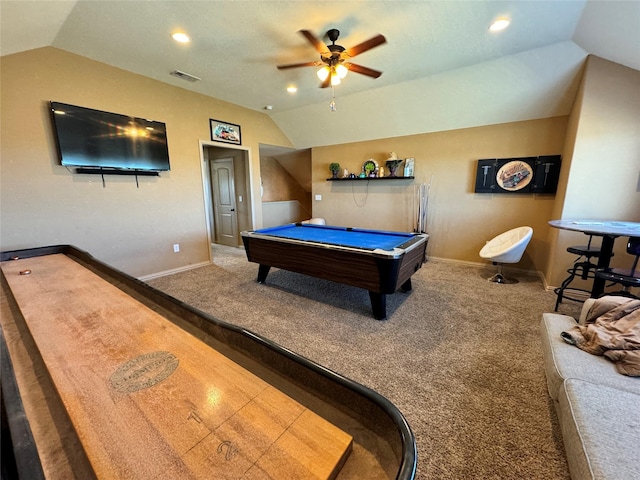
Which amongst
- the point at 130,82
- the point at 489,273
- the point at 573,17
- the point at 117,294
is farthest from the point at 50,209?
the point at 489,273

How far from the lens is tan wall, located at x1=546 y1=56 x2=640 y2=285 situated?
2674 mm

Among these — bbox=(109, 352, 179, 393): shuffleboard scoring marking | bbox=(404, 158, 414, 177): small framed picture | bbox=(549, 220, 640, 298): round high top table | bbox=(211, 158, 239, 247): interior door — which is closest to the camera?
bbox=(109, 352, 179, 393): shuffleboard scoring marking

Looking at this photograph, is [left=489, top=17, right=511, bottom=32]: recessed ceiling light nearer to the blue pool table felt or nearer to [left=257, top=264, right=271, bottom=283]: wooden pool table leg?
the blue pool table felt

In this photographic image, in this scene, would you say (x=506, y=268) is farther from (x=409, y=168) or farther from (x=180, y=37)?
(x=180, y=37)

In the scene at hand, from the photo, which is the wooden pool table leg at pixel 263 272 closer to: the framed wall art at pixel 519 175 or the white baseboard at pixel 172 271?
the white baseboard at pixel 172 271

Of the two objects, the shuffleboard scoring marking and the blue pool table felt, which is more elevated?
the shuffleboard scoring marking

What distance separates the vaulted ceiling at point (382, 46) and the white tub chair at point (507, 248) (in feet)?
5.61

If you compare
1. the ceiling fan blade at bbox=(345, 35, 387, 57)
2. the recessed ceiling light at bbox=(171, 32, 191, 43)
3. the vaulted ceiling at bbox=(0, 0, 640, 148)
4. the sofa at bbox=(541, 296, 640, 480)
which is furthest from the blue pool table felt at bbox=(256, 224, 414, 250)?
the recessed ceiling light at bbox=(171, 32, 191, 43)

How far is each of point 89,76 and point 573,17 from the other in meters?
5.00

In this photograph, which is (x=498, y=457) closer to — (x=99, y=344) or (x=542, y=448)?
(x=542, y=448)

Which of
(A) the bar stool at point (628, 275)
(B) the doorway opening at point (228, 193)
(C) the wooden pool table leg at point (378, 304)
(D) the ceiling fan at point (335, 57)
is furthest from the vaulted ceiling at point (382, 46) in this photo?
(C) the wooden pool table leg at point (378, 304)

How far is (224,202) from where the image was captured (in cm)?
577

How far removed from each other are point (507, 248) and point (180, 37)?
451 centimetres

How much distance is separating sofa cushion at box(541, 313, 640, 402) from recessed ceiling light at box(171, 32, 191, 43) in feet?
12.7
